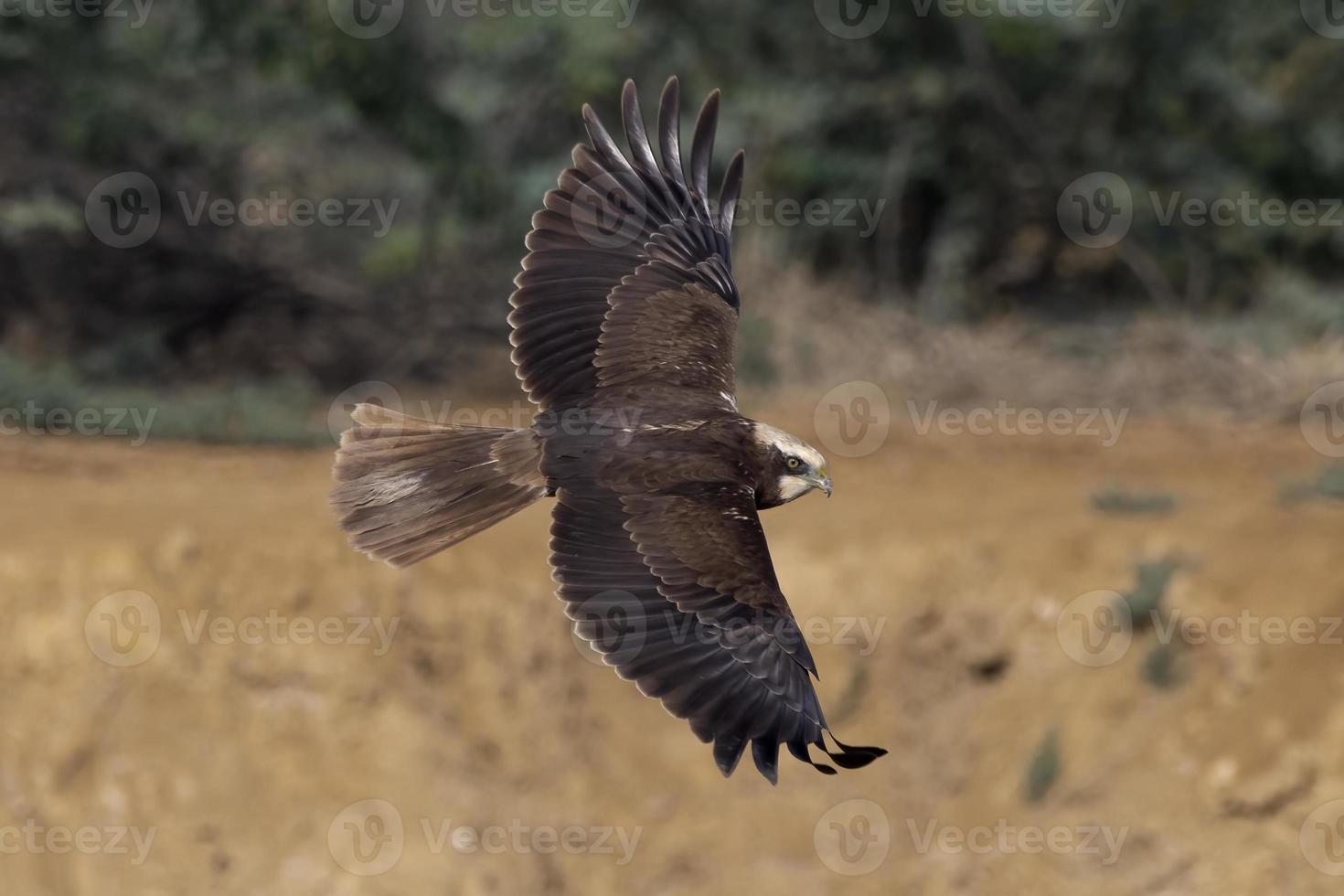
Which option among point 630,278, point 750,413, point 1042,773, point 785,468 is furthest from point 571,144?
point 785,468

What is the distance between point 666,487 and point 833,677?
16.8 ft

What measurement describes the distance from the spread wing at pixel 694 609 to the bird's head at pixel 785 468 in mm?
227

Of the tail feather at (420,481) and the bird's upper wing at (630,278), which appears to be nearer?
the tail feather at (420,481)

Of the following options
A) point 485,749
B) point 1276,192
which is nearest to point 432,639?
point 485,749

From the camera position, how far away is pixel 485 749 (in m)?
10.2

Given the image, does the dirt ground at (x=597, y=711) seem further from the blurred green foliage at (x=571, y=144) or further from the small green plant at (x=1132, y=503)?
the blurred green foliage at (x=571, y=144)

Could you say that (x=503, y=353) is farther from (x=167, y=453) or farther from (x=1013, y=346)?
(x=1013, y=346)

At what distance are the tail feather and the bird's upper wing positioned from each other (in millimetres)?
324

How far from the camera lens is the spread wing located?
5656 mm

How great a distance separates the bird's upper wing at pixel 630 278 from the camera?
6602 millimetres

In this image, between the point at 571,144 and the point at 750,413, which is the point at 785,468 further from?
the point at 571,144

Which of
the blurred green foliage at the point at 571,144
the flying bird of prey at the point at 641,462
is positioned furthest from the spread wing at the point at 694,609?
the blurred green foliage at the point at 571,144

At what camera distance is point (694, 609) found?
19.3 ft

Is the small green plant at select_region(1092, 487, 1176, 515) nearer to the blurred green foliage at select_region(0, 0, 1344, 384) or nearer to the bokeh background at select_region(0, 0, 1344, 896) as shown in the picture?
the bokeh background at select_region(0, 0, 1344, 896)
